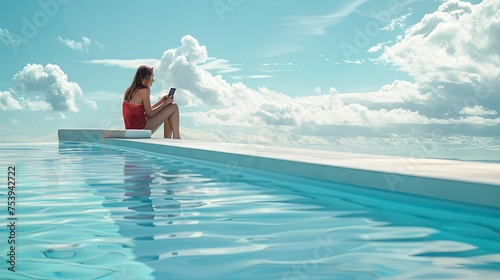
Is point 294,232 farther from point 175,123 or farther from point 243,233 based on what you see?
point 175,123

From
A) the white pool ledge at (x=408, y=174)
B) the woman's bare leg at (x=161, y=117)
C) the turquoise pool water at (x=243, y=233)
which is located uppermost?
the woman's bare leg at (x=161, y=117)

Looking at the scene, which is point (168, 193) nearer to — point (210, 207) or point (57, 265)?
point (210, 207)

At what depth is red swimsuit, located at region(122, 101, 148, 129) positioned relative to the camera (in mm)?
13695

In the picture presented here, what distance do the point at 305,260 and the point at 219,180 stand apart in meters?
3.75

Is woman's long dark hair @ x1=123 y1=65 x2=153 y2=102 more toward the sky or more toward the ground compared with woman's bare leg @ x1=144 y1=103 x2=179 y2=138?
more toward the sky

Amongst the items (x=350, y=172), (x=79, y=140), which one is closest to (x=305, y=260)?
(x=350, y=172)

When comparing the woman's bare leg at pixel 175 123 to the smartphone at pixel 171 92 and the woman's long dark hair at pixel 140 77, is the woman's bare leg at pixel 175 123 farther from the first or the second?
the woman's long dark hair at pixel 140 77

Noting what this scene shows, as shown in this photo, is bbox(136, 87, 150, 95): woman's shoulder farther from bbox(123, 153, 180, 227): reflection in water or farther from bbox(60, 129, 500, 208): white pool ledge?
bbox(60, 129, 500, 208): white pool ledge

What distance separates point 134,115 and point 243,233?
10.8 m

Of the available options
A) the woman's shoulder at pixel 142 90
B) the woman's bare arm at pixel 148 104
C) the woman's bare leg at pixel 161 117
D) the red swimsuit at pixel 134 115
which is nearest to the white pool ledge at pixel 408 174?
the woman's bare arm at pixel 148 104

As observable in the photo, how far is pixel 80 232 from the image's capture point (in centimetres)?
362

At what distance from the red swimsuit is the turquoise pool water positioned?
7.66 m

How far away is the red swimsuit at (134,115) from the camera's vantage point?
13695 millimetres

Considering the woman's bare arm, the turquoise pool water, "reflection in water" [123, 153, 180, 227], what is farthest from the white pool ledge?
the woman's bare arm
